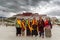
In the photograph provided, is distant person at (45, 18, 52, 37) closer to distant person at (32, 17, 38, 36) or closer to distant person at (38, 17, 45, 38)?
distant person at (38, 17, 45, 38)

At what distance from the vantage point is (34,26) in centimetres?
1366

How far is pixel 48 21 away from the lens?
1356 cm

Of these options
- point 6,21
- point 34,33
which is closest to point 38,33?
point 34,33

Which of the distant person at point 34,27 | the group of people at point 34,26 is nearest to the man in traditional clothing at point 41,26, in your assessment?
the group of people at point 34,26

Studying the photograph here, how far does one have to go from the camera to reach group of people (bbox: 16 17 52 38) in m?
13.6

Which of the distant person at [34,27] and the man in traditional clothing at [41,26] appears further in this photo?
the distant person at [34,27]

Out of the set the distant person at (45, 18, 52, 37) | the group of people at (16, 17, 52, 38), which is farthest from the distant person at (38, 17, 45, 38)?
the distant person at (45, 18, 52, 37)

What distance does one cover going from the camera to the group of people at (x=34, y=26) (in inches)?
534

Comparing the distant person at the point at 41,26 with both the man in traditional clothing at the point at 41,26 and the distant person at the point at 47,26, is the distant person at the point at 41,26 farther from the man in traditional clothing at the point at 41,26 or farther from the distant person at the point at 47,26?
the distant person at the point at 47,26

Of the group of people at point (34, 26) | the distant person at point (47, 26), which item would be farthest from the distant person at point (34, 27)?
the distant person at point (47, 26)

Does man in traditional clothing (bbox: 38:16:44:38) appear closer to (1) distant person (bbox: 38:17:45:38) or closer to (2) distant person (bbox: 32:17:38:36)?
(1) distant person (bbox: 38:17:45:38)

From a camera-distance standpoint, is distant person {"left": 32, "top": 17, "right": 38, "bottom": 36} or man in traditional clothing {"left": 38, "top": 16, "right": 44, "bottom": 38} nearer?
man in traditional clothing {"left": 38, "top": 16, "right": 44, "bottom": 38}

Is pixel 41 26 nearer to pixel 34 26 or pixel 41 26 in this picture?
pixel 41 26

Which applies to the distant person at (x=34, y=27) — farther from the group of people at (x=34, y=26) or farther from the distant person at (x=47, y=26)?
the distant person at (x=47, y=26)
